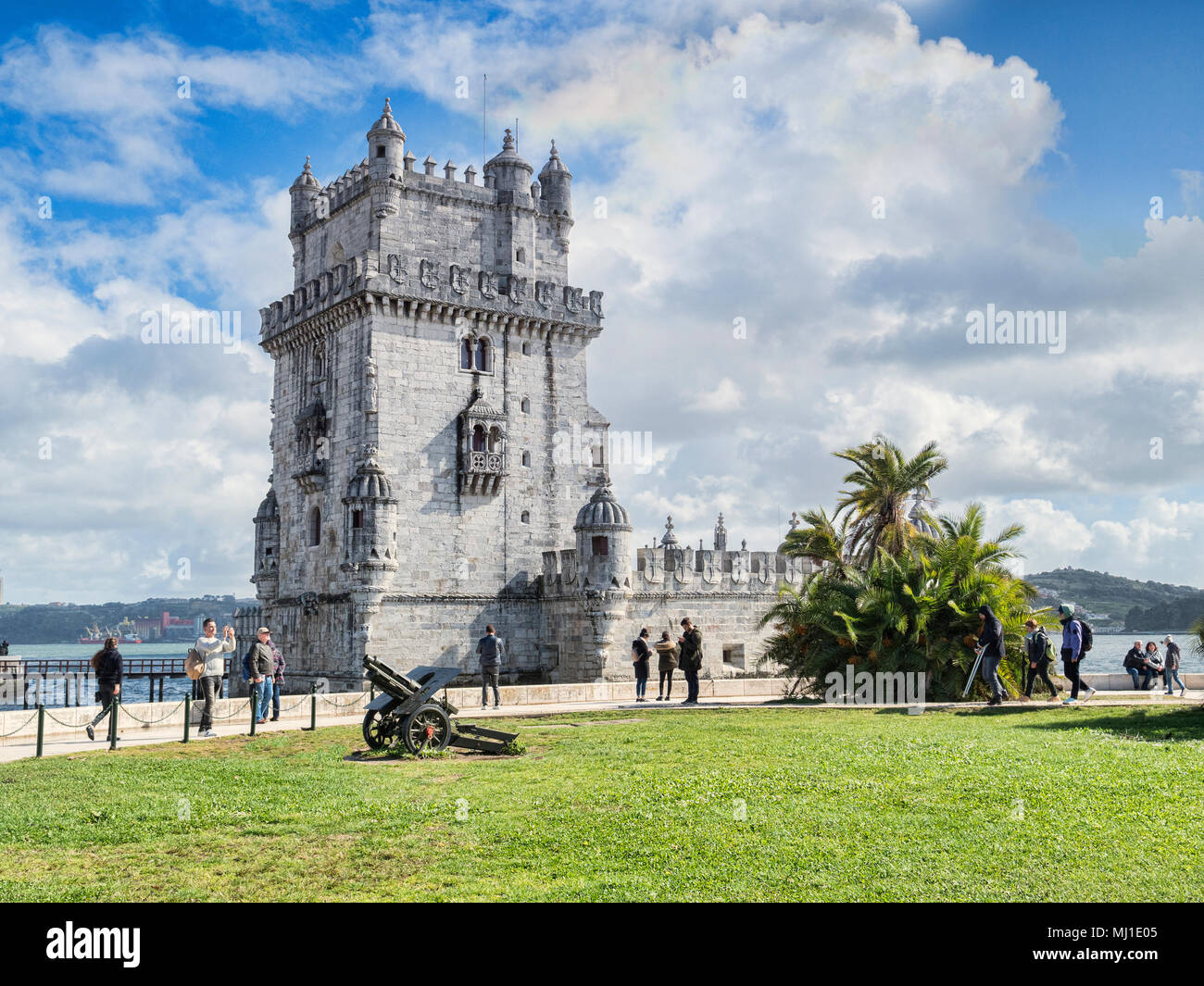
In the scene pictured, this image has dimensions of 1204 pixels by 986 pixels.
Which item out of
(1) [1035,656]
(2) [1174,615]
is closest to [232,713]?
(1) [1035,656]

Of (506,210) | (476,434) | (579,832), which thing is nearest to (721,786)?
A: (579,832)

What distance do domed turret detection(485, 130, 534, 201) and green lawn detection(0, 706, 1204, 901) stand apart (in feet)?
86.3

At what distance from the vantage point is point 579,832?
9547 mm

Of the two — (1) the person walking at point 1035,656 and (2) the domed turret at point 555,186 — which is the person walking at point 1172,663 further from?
(2) the domed turret at point 555,186

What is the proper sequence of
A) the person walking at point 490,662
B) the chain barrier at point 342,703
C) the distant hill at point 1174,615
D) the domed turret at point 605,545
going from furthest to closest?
the distant hill at point 1174,615 → the domed turret at point 605,545 → the chain barrier at point 342,703 → the person walking at point 490,662

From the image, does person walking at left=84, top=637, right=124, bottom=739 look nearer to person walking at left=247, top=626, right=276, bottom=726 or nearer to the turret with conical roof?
person walking at left=247, top=626, right=276, bottom=726

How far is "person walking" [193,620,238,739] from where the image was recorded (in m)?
17.7

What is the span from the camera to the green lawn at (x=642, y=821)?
7953 mm

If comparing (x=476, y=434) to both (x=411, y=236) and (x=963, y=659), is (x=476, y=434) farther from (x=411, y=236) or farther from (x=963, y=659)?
(x=963, y=659)

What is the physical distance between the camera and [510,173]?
124 ft

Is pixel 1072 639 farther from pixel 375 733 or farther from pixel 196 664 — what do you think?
pixel 196 664

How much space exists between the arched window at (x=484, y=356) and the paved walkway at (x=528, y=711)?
1389 centimetres

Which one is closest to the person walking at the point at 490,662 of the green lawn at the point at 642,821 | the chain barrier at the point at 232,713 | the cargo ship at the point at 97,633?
the chain barrier at the point at 232,713

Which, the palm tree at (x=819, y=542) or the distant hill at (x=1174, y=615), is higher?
Result: the palm tree at (x=819, y=542)
